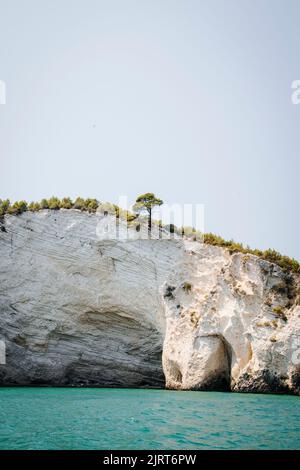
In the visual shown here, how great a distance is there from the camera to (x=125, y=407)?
20.8 m

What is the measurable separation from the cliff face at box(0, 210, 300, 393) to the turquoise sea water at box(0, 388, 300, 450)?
9.78m

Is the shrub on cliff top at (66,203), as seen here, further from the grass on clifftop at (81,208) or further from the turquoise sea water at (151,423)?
the turquoise sea water at (151,423)

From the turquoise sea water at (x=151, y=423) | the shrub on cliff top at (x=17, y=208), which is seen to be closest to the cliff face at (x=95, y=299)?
the shrub on cliff top at (x=17, y=208)

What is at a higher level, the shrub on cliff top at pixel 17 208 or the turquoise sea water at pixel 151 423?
the shrub on cliff top at pixel 17 208

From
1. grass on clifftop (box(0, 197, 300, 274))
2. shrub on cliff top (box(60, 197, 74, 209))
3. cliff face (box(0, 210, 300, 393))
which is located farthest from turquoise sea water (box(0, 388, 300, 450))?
shrub on cliff top (box(60, 197, 74, 209))

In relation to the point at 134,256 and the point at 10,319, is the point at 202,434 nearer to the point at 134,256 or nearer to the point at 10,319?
the point at 134,256

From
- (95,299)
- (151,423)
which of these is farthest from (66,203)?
(151,423)

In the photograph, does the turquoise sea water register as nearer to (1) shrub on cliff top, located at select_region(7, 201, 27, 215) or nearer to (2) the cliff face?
(2) the cliff face

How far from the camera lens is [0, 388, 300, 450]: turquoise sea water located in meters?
13.1

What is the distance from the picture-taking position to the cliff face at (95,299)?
3281 cm

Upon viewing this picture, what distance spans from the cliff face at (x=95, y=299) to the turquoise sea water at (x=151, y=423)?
9.78m

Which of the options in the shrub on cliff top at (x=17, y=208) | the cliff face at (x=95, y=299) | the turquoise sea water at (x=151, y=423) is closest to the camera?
the turquoise sea water at (x=151, y=423)

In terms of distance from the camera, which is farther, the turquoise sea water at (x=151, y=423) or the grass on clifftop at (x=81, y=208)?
the grass on clifftop at (x=81, y=208)
